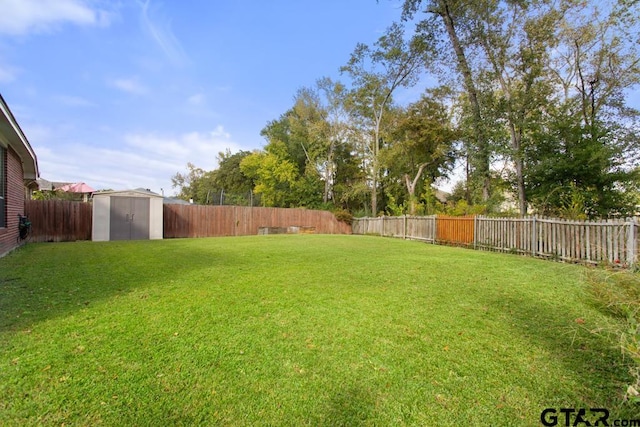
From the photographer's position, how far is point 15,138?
21.6 ft

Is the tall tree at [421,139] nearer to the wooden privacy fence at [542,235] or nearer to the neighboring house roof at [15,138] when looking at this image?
the wooden privacy fence at [542,235]

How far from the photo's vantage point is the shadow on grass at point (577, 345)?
1899mm

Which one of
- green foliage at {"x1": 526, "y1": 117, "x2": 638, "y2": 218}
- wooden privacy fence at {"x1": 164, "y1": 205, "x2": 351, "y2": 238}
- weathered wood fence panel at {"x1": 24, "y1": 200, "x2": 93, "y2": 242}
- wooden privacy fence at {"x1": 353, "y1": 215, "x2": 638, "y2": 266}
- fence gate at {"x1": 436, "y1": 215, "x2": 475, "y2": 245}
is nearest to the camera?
wooden privacy fence at {"x1": 353, "y1": 215, "x2": 638, "y2": 266}

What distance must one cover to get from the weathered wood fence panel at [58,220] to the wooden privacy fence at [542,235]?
1409cm

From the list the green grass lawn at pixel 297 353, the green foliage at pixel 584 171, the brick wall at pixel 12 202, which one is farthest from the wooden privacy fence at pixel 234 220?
the green foliage at pixel 584 171

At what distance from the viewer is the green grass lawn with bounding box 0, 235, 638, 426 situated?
174cm

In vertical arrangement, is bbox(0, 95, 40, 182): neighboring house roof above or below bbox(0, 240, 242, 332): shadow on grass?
above

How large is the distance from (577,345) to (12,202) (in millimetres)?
11197

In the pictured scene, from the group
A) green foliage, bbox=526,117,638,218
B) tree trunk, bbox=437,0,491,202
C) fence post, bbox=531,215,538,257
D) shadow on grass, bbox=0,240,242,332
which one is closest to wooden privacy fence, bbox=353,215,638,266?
fence post, bbox=531,215,538,257

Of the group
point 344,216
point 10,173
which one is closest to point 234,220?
point 344,216

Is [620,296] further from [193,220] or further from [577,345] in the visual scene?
[193,220]

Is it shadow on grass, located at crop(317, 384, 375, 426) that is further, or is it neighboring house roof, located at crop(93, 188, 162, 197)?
neighboring house roof, located at crop(93, 188, 162, 197)

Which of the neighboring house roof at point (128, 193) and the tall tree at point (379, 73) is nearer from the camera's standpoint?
the neighboring house roof at point (128, 193)

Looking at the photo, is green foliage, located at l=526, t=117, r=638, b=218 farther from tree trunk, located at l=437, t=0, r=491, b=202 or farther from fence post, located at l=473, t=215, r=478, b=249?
fence post, located at l=473, t=215, r=478, b=249
